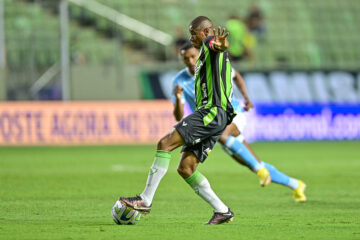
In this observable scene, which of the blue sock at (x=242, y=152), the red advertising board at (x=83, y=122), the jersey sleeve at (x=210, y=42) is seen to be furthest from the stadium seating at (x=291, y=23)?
the jersey sleeve at (x=210, y=42)

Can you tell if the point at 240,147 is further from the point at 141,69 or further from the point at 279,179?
the point at 141,69

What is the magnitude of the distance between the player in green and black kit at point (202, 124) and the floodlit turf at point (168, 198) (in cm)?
30

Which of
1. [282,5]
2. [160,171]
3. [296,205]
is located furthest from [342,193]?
[282,5]

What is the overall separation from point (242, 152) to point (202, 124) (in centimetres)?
255

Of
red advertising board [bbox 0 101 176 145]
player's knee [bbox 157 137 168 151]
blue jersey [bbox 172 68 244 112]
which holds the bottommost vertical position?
red advertising board [bbox 0 101 176 145]

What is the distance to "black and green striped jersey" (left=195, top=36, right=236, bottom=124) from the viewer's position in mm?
7023

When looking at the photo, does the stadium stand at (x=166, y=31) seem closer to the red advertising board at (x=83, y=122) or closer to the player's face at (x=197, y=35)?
the red advertising board at (x=83, y=122)

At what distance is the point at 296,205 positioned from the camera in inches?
364

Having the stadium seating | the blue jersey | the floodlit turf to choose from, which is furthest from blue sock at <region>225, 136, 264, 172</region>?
the stadium seating

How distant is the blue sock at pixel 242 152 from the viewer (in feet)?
31.0

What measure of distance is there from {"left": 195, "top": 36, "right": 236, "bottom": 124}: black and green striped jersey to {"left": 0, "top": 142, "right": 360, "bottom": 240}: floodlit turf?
3.79 ft

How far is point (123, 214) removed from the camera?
23.3 feet

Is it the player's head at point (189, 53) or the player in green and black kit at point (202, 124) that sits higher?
the player's head at point (189, 53)

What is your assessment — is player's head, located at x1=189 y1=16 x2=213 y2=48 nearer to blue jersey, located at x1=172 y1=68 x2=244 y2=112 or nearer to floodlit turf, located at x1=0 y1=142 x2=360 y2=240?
floodlit turf, located at x1=0 y1=142 x2=360 y2=240
